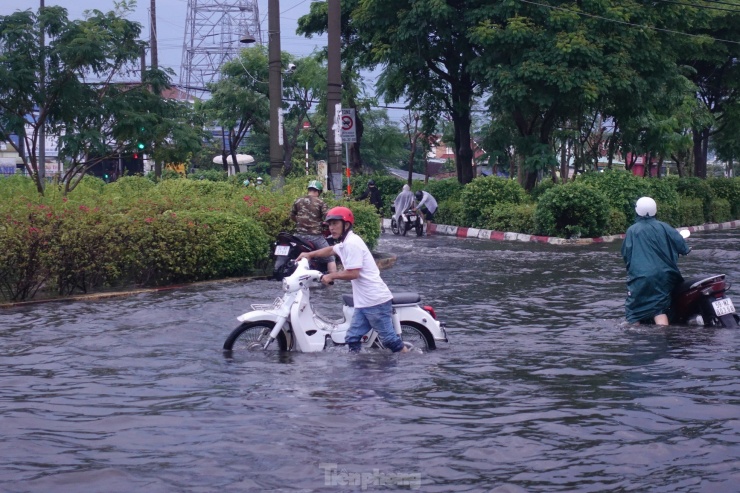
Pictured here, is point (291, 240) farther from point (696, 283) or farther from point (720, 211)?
point (720, 211)

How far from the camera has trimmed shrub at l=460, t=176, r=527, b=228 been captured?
1210 inches

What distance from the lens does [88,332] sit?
449 inches

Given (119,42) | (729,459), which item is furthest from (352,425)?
(119,42)

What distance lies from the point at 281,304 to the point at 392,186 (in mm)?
28628

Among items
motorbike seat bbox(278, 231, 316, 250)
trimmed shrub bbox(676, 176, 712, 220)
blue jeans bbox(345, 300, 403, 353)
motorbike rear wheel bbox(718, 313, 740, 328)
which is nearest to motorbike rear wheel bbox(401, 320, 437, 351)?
blue jeans bbox(345, 300, 403, 353)

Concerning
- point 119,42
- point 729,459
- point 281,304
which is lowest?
point 729,459

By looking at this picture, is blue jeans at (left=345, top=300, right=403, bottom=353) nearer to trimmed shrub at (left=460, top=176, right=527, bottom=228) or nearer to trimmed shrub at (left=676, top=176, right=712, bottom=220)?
trimmed shrub at (left=460, top=176, right=527, bottom=228)

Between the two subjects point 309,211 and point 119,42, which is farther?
point 119,42

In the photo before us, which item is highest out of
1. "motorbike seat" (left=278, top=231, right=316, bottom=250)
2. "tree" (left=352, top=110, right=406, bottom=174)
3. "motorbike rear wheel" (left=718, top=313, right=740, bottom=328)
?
"tree" (left=352, top=110, right=406, bottom=174)

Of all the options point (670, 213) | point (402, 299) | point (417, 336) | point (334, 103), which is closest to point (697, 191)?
point (670, 213)

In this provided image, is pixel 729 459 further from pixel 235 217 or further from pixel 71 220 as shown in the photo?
pixel 235 217

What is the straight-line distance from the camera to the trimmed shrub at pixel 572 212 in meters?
26.8

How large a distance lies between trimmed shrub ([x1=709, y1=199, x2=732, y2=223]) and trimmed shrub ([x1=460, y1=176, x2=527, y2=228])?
32.4 ft

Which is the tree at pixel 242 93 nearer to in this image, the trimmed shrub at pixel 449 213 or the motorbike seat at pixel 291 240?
the trimmed shrub at pixel 449 213
